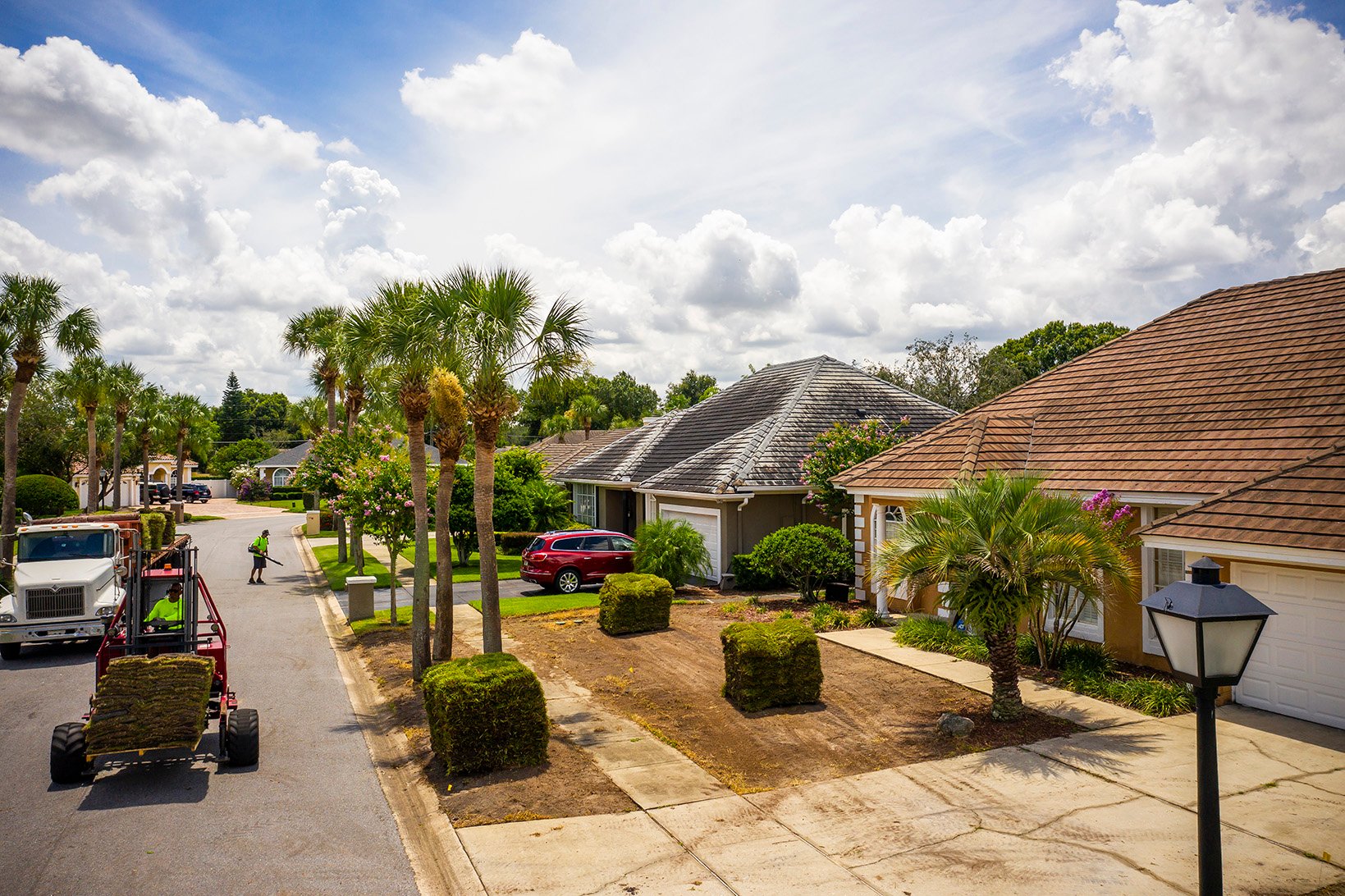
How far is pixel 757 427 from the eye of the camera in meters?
25.7

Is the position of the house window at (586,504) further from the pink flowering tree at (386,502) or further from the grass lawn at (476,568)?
the pink flowering tree at (386,502)

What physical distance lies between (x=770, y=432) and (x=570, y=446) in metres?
30.6

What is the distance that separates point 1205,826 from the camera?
516 cm

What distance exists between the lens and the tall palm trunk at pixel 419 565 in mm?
13570

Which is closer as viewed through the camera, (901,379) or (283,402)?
(901,379)

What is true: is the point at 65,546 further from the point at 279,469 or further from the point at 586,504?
the point at 279,469

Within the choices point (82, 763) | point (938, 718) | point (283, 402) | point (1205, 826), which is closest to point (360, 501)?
point (82, 763)

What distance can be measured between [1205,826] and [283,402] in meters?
139

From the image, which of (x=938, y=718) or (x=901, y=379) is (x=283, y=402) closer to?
(x=901, y=379)

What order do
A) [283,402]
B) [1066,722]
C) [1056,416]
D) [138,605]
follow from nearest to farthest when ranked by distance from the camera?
1. [138,605]
2. [1066,722]
3. [1056,416]
4. [283,402]

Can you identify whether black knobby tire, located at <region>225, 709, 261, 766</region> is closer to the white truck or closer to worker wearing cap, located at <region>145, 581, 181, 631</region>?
worker wearing cap, located at <region>145, 581, 181, 631</region>

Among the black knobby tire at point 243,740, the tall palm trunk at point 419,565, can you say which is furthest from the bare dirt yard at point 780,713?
the black knobby tire at point 243,740

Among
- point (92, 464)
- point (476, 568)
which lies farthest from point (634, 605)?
point (92, 464)

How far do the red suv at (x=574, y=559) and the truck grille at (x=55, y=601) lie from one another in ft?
33.6
